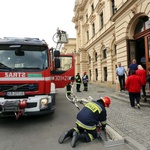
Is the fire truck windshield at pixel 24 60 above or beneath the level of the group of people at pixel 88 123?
above

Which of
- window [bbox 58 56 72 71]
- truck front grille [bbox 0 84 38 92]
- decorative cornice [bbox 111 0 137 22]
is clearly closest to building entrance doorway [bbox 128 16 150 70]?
decorative cornice [bbox 111 0 137 22]

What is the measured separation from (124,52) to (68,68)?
4.65 meters

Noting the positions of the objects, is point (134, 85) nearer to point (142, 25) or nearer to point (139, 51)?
point (139, 51)

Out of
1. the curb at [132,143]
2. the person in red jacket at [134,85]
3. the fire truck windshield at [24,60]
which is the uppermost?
the fire truck windshield at [24,60]

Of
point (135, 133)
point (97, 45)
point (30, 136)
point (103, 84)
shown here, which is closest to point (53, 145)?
point (30, 136)

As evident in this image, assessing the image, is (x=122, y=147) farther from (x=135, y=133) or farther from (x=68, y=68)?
(x=68, y=68)

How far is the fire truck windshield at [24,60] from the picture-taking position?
18.6 feet

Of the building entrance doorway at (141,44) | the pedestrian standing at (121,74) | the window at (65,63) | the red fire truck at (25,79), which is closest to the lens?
the red fire truck at (25,79)

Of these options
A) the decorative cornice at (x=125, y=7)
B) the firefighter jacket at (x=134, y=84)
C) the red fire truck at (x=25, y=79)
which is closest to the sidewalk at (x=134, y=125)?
Answer: the firefighter jacket at (x=134, y=84)

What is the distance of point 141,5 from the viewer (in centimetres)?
994

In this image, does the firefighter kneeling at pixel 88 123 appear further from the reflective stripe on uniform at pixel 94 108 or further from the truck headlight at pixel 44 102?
the truck headlight at pixel 44 102

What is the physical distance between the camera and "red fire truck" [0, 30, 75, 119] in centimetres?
531

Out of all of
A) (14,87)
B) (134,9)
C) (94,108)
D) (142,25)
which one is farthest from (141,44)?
(14,87)

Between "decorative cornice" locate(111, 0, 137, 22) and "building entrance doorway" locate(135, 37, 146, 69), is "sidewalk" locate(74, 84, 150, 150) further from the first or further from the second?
"decorative cornice" locate(111, 0, 137, 22)
